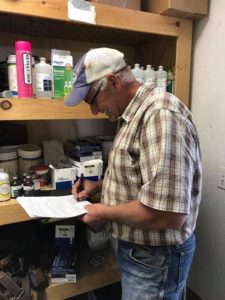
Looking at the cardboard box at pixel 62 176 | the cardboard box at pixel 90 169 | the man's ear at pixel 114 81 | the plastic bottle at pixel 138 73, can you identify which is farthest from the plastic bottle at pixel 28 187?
the plastic bottle at pixel 138 73

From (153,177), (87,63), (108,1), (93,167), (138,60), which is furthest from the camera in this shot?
(138,60)

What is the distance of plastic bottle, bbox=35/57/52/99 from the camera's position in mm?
1013

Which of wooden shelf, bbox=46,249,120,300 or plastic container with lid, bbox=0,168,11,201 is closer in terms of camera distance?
plastic container with lid, bbox=0,168,11,201

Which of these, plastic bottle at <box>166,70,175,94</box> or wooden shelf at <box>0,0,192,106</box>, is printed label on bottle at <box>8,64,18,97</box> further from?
plastic bottle at <box>166,70,175,94</box>

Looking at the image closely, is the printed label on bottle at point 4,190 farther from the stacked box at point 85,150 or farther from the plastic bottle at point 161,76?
the plastic bottle at point 161,76

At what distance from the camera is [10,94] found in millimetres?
945

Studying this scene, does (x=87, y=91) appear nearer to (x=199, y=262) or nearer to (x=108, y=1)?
(x=108, y=1)

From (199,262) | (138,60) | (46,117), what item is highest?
(138,60)

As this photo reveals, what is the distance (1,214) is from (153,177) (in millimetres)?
604

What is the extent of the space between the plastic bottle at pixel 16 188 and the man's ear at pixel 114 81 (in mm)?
556

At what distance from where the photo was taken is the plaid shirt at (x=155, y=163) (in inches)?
26.0

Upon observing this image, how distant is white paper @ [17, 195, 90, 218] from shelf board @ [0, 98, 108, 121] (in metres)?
0.29

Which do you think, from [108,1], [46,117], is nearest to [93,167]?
[46,117]

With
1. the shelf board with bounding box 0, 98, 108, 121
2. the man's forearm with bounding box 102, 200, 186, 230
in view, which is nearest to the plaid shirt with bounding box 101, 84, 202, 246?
the man's forearm with bounding box 102, 200, 186, 230
